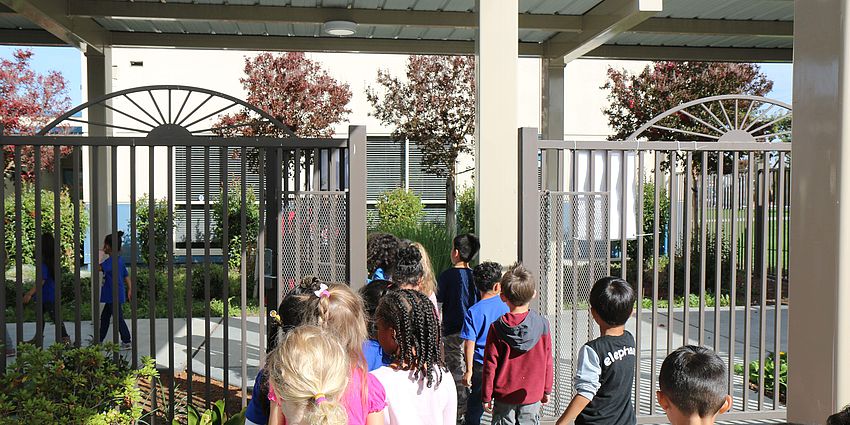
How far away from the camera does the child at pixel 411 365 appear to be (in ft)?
10.1

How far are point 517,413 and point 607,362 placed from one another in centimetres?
113

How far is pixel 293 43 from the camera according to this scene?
10656mm

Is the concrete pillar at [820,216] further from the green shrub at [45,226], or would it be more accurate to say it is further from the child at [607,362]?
the green shrub at [45,226]

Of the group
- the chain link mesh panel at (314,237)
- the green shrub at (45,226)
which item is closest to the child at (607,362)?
the chain link mesh panel at (314,237)

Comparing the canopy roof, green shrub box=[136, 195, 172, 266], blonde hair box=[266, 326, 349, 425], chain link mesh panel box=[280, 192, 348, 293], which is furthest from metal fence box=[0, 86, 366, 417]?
green shrub box=[136, 195, 172, 266]

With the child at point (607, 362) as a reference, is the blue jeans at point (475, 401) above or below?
below

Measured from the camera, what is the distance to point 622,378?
363 cm

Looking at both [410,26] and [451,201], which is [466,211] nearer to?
[451,201]

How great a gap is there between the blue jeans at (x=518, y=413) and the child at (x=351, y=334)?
1.65 meters

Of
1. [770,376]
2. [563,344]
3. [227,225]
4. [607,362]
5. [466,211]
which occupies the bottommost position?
[563,344]

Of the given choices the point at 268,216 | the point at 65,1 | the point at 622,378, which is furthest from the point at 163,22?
the point at 622,378

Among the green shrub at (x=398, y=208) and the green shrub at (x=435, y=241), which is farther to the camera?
the green shrub at (x=398, y=208)

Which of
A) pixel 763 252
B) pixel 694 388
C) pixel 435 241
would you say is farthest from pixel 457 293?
pixel 435 241

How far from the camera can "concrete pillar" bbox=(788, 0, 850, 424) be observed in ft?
10.4
